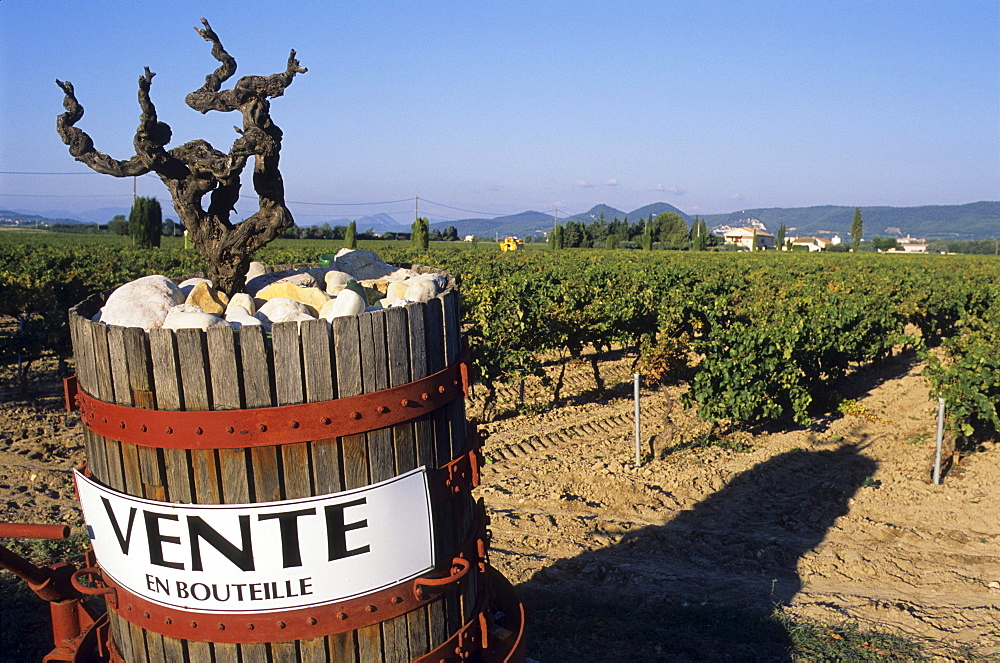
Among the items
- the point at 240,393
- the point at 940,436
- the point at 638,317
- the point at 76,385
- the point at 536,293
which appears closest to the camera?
the point at 240,393

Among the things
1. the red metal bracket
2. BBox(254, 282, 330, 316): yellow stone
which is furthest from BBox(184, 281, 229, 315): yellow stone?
the red metal bracket

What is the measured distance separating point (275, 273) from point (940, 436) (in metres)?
8.42

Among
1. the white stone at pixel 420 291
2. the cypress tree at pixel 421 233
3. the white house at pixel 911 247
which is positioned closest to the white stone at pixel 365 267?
the white stone at pixel 420 291

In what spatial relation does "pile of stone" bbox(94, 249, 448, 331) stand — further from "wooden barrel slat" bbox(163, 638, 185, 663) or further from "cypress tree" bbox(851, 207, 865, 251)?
"cypress tree" bbox(851, 207, 865, 251)

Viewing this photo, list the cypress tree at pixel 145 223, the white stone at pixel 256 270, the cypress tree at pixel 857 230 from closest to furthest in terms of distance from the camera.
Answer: the white stone at pixel 256 270 → the cypress tree at pixel 145 223 → the cypress tree at pixel 857 230

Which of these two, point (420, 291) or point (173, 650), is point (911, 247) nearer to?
point (420, 291)

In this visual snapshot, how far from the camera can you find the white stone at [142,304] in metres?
Answer: 2.59

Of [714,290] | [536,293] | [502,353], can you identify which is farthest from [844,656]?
[714,290]

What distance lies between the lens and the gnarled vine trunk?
9.25ft

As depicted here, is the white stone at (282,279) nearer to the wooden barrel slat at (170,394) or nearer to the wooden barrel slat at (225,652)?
the wooden barrel slat at (170,394)

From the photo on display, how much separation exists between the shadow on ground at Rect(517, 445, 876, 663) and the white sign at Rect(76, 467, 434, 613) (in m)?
2.81

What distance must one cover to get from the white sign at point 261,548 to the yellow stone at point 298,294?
0.87 meters

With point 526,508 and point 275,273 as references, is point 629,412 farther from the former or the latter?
point 275,273

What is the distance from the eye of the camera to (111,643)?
276cm
